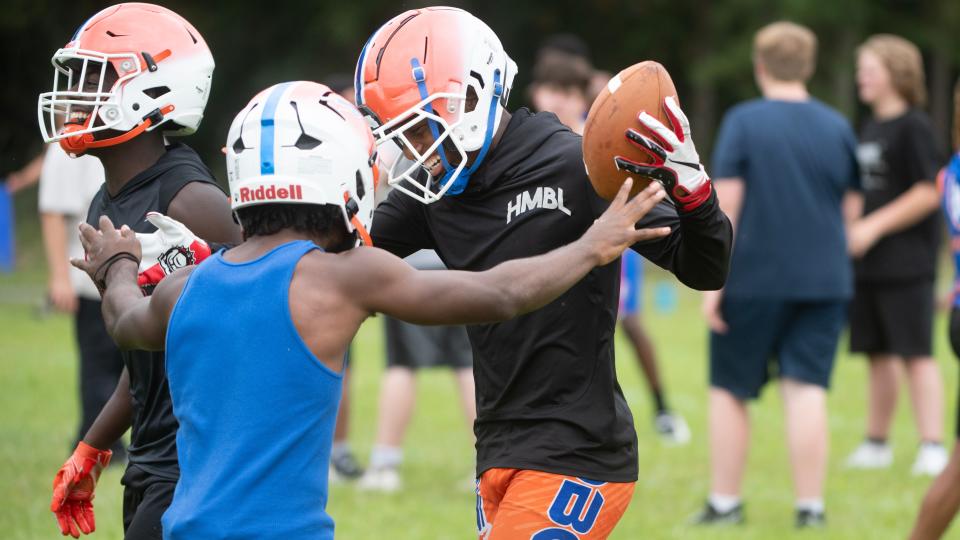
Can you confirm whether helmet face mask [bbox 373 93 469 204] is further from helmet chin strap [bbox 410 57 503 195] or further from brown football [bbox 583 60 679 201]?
brown football [bbox 583 60 679 201]

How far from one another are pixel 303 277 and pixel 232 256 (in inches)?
9.4

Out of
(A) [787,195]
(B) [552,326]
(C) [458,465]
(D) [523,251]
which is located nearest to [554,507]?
(B) [552,326]

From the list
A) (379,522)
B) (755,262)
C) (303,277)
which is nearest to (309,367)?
(303,277)

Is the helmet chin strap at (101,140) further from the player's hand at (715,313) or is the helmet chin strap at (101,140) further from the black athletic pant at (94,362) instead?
the player's hand at (715,313)

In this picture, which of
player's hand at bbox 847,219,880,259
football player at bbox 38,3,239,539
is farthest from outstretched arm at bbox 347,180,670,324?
player's hand at bbox 847,219,880,259

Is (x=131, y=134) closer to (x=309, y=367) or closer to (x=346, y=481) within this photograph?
(x=309, y=367)

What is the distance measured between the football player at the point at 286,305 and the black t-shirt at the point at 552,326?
40 centimetres

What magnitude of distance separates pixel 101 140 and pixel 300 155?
44.7 inches

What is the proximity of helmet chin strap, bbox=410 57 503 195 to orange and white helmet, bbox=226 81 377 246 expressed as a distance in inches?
17.5

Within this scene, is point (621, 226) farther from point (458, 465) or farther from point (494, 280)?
point (458, 465)

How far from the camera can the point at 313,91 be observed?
3.23 meters

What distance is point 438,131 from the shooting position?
12.0ft

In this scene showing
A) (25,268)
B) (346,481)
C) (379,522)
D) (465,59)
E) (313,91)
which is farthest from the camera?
(25,268)

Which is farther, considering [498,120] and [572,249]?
[498,120]
